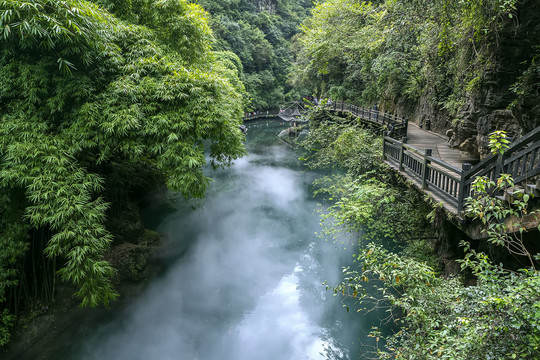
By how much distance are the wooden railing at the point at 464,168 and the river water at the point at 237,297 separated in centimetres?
364

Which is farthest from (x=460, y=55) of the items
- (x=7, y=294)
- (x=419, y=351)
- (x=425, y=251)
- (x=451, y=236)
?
(x=7, y=294)

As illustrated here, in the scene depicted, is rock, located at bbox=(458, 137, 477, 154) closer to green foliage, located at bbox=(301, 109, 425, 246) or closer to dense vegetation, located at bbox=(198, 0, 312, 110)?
green foliage, located at bbox=(301, 109, 425, 246)

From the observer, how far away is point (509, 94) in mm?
5445

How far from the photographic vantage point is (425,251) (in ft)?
23.5

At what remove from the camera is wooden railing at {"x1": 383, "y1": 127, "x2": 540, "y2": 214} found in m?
3.58

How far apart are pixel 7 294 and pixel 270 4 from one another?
173ft

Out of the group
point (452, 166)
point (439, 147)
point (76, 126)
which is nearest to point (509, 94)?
point (452, 166)

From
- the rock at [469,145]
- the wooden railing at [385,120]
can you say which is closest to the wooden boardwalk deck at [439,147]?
the rock at [469,145]

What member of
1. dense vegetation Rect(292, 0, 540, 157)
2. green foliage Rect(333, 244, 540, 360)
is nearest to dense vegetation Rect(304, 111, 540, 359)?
green foliage Rect(333, 244, 540, 360)

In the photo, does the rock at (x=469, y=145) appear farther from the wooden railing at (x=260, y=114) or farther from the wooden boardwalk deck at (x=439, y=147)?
the wooden railing at (x=260, y=114)

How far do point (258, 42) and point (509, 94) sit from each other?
37.4 meters

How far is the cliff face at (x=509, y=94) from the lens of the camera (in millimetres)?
4753

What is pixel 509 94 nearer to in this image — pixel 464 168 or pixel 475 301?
pixel 464 168

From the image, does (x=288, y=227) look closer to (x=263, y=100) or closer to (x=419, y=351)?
(x=419, y=351)
